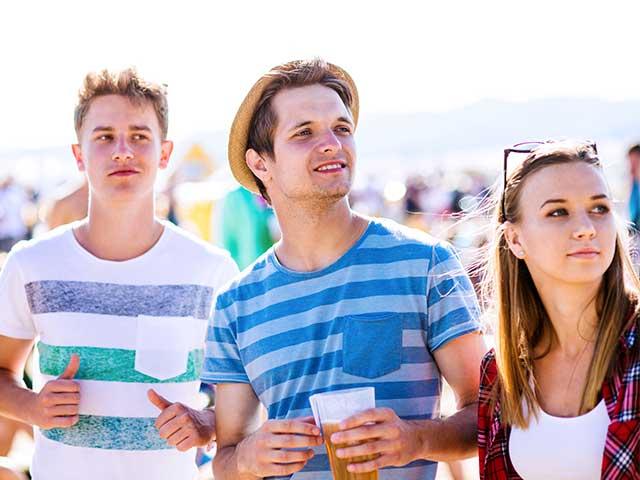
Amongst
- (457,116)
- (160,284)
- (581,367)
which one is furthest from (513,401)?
(457,116)

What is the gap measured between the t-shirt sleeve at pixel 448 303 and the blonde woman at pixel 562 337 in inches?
3.9

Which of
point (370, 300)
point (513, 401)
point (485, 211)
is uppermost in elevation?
point (485, 211)

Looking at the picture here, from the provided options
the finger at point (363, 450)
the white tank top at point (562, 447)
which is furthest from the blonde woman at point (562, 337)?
the finger at point (363, 450)

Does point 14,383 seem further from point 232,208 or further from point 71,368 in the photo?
point 232,208

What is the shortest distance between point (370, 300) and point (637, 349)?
0.71 meters

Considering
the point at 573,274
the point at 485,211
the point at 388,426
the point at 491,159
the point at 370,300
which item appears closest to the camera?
the point at 388,426

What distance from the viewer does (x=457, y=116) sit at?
16344 millimetres

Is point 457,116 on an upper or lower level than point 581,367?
upper

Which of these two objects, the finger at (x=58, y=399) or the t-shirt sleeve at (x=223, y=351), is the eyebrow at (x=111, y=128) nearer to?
the t-shirt sleeve at (x=223, y=351)

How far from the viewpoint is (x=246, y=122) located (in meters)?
3.04

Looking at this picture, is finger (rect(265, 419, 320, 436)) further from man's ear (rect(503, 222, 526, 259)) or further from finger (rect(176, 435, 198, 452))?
man's ear (rect(503, 222, 526, 259))

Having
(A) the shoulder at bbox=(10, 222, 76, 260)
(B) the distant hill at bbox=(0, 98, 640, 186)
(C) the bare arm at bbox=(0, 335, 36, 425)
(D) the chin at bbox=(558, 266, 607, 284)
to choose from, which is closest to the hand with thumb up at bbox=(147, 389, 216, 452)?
(C) the bare arm at bbox=(0, 335, 36, 425)

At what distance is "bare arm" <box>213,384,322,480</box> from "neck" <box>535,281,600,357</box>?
722mm

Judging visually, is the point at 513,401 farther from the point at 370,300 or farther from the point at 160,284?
the point at 160,284
